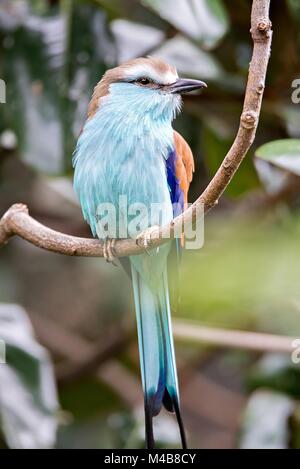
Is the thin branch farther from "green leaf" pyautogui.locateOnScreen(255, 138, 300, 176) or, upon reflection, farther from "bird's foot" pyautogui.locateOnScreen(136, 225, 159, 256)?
"bird's foot" pyautogui.locateOnScreen(136, 225, 159, 256)

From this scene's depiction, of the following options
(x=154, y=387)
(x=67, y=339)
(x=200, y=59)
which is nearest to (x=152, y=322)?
(x=154, y=387)

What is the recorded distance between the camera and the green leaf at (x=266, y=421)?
3.32 metres

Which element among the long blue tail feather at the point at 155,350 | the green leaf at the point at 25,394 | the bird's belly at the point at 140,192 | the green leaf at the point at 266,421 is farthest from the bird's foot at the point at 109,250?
the green leaf at the point at 266,421

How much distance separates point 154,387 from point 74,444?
4.79 feet

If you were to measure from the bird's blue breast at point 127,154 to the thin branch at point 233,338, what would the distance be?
82cm

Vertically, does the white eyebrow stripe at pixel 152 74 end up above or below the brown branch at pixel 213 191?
above

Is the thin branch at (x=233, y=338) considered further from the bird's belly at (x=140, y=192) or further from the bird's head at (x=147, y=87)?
the bird's head at (x=147, y=87)

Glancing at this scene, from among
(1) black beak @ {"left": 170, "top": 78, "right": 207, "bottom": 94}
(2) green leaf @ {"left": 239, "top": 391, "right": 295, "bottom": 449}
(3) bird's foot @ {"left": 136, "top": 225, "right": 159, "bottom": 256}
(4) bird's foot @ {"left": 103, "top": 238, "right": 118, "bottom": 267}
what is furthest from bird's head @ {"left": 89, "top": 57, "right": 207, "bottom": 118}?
(2) green leaf @ {"left": 239, "top": 391, "right": 295, "bottom": 449}

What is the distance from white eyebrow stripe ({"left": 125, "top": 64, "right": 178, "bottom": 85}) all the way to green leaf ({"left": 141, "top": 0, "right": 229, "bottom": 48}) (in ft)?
1.29

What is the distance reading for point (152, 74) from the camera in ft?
8.69

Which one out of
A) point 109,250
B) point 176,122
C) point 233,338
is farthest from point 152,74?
point 233,338

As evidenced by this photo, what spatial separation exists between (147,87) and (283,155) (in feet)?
1.59

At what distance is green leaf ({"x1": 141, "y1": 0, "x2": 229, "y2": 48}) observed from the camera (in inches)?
118

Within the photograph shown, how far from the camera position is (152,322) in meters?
2.53
